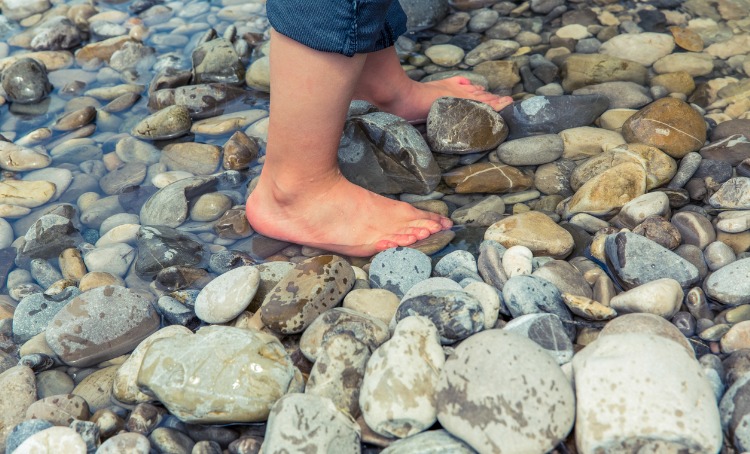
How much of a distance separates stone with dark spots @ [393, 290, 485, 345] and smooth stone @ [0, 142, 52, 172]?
1.94 metres

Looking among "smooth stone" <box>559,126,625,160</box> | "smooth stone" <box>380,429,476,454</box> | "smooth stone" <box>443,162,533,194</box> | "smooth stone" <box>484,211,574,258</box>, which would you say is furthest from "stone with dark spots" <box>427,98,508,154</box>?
"smooth stone" <box>380,429,476,454</box>

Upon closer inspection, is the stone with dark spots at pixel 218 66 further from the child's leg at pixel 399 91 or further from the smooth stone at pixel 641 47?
the smooth stone at pixel 641 47

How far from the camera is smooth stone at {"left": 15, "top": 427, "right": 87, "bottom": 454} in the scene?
1.61m

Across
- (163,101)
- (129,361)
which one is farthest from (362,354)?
(163,101)

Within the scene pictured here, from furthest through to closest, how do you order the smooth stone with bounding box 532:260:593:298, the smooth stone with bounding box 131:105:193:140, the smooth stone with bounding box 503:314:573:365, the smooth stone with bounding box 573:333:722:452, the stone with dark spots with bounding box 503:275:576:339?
the smooth stone with bounding box 131:105:193:140, the smooth stone with bounding box 532:260:593:298, the stone with dark spots with bounding box 503:275:576:339, the smooth stone with bounding box 503:314:573:365, the smooth stone with bounding box 573:333:722:452

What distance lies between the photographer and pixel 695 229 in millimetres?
2193

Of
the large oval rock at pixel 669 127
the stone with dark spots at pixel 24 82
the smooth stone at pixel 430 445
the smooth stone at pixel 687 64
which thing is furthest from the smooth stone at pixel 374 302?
the stone with dark spots at pixel 24 82

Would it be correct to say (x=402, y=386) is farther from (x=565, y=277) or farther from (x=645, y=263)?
(x=645, y=263)

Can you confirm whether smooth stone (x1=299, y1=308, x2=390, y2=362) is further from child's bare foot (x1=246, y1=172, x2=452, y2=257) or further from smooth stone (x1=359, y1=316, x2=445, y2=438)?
child's bare foot (x1=246, y1=172, x2=452, y2=257)

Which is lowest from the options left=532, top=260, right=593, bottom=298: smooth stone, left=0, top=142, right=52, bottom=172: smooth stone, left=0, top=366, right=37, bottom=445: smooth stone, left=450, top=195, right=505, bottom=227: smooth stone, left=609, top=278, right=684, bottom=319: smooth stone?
left=450, top=195, right=505, bottom=227: smooth stone

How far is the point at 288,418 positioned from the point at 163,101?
6.92 feet

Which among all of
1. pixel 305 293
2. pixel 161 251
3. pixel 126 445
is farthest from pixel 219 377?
pixel 161 251

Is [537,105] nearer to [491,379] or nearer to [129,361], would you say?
[491,379]

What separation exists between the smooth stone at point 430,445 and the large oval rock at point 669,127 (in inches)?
65.2
